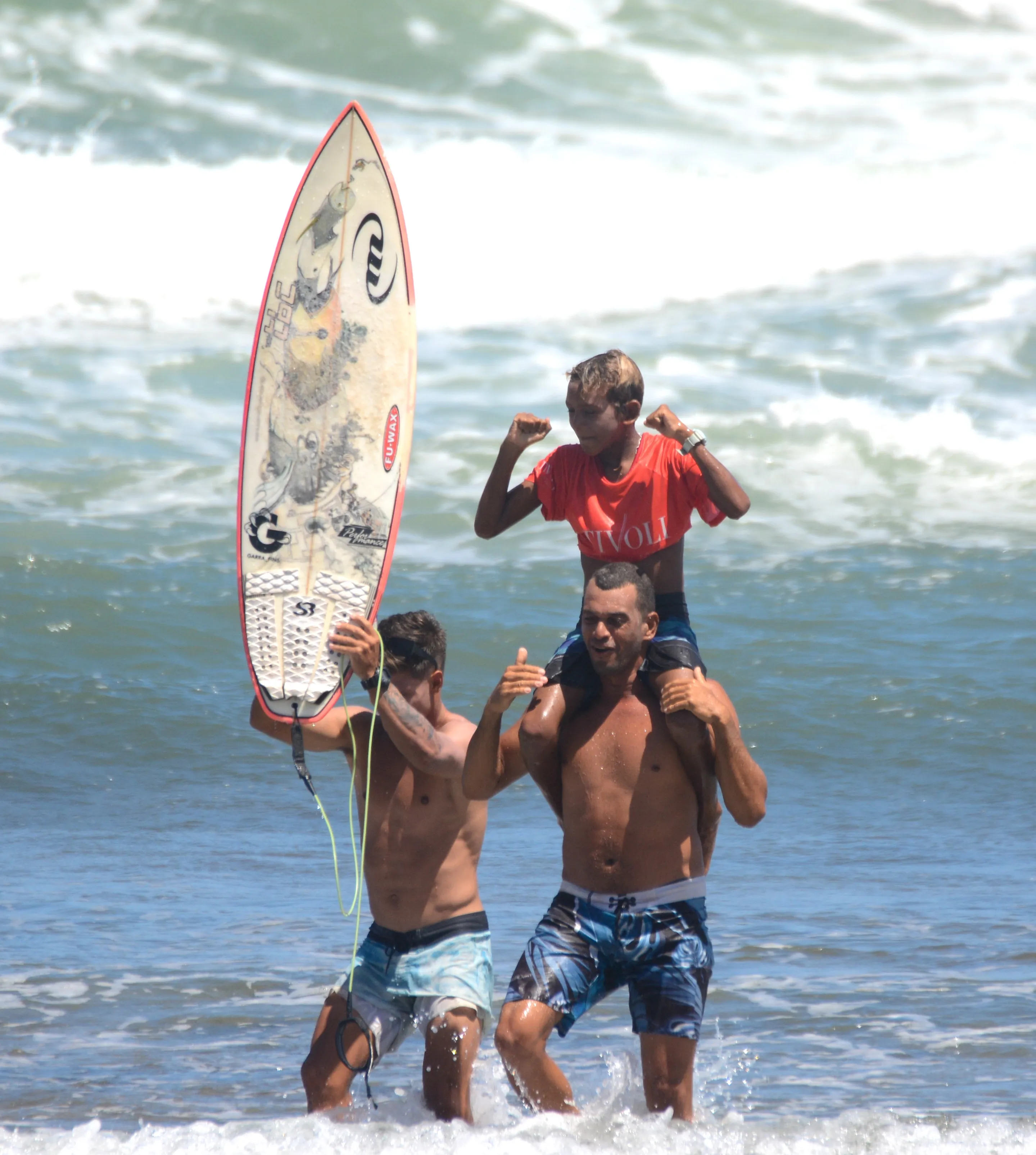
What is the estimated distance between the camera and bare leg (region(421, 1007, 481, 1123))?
14.1 feet

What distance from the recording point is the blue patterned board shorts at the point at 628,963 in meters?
4.16

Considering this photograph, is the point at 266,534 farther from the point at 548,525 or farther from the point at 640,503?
the point at 548,525

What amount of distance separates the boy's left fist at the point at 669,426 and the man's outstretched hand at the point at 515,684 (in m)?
0.81

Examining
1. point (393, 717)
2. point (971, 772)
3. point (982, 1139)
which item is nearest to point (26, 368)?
point (971, 772)

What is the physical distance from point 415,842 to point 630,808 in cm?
65

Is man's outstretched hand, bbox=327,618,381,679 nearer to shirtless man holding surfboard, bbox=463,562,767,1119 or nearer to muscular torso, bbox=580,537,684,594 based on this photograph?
shirtless man holding surfboard, bbox=463,562,767,1119

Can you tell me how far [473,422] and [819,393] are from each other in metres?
3.37

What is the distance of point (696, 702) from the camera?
410cm

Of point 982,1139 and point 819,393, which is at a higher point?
point 819,393

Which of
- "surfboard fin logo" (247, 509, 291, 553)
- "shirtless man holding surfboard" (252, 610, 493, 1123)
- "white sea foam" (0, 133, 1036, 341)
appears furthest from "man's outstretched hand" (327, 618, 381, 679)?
"white sea foam" (0, 133, 1036, 341)

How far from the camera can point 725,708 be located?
13.7 ft

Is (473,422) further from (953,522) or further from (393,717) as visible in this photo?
(393,717)

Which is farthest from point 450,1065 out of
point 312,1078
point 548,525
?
point 548,525

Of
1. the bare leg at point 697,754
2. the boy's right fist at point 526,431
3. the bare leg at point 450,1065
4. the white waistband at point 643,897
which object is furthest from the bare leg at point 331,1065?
the boy's right fist at point 526,431
